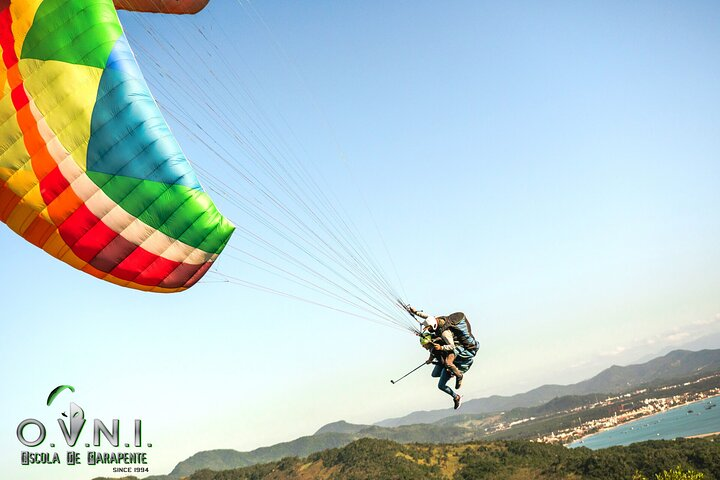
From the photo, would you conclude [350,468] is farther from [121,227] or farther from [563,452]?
[121,227]

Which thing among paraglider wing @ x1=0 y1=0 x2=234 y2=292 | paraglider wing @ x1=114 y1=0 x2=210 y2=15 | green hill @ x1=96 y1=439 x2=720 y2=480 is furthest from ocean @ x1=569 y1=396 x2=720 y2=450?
paraglider wing @ x1=0 y1=0 x2=234 y2=292

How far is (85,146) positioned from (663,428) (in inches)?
7385

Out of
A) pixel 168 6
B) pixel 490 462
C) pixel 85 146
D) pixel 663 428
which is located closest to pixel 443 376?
pixel 85 146

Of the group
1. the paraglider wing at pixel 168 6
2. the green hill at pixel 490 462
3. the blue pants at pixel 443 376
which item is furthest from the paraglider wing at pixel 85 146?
the green hill at pixel 490 462

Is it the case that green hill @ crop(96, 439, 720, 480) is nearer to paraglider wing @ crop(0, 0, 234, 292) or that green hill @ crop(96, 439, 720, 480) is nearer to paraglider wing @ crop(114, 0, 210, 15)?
paraglider wing @ crop(114, 0, 210, 15)

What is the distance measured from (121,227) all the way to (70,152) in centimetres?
139

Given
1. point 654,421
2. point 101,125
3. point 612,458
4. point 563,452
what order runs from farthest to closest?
point 654,421 → point 563,452 → point 612,458 → point 101,125

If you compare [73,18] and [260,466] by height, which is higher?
[73,18]

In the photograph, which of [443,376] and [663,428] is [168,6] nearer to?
[443,376]

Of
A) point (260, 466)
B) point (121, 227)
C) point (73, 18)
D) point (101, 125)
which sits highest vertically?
point (73, 18)

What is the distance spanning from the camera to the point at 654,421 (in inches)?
7480

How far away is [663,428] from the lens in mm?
163375

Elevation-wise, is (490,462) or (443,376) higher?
(443,376)

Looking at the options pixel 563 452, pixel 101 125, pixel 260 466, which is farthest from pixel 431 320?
pixel 260 466
